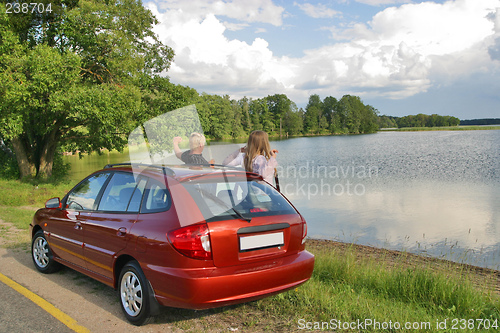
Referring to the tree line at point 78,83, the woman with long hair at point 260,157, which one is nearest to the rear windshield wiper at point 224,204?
the woman with long hair at point 260,157

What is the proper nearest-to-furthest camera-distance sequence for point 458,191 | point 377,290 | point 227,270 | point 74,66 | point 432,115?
point 227,270 < point 377,290 < point 74,66 < point 458,191 < point 432,115

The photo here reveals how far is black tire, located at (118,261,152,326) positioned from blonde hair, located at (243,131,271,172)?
2.33 metres

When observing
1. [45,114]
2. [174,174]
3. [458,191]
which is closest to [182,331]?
[174,174]

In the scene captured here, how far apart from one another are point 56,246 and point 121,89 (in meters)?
15.1

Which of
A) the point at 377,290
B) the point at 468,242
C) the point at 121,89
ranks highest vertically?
the point at 121,89

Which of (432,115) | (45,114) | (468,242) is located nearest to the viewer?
(468,242)

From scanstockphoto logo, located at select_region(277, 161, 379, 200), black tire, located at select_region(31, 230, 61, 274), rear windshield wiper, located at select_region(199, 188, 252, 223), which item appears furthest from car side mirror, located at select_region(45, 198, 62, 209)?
scanstockphoto logo, located at select_region(277, 161, 379, 200)

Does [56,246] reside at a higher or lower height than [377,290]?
higher

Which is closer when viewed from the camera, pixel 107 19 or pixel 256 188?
pixel 256 188

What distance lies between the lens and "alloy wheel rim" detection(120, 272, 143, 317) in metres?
3.89

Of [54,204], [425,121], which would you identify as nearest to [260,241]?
[54,204]

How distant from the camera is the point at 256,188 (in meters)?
4.17

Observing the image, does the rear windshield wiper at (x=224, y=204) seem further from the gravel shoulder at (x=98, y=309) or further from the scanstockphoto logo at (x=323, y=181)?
the scanstockphoto logo at (x=323, y=181)

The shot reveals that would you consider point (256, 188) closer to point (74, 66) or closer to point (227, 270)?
point (227, 270)
